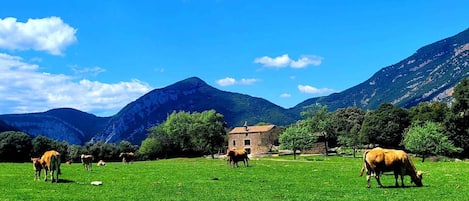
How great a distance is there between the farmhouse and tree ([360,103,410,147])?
39.0m

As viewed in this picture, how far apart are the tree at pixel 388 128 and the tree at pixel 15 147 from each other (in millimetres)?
97204

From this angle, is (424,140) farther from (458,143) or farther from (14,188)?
(14,188)

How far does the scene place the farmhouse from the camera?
165 m

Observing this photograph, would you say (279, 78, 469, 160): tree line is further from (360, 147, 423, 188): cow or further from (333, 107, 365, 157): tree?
(360, 147, 423, 188): cow

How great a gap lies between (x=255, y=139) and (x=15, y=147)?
264 ft

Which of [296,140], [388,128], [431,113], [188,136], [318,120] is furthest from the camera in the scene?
[318,120]

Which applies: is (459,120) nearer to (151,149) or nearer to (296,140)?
(296,140)

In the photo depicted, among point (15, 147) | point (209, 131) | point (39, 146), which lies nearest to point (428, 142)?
point (209, 131)

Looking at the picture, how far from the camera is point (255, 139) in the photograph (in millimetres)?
166500

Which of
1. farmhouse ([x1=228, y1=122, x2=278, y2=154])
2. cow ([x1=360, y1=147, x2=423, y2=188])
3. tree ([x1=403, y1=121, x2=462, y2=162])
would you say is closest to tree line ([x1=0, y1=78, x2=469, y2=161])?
tree ([x1=403, y1=121, x2=462, y2=162])

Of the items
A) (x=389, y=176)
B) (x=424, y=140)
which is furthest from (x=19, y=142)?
(x=389, y=176)

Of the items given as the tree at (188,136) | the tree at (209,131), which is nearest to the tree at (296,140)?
the tree at (209,131)

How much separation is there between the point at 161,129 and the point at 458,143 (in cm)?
9112

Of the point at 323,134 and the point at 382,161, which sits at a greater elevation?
the point at 323,134
